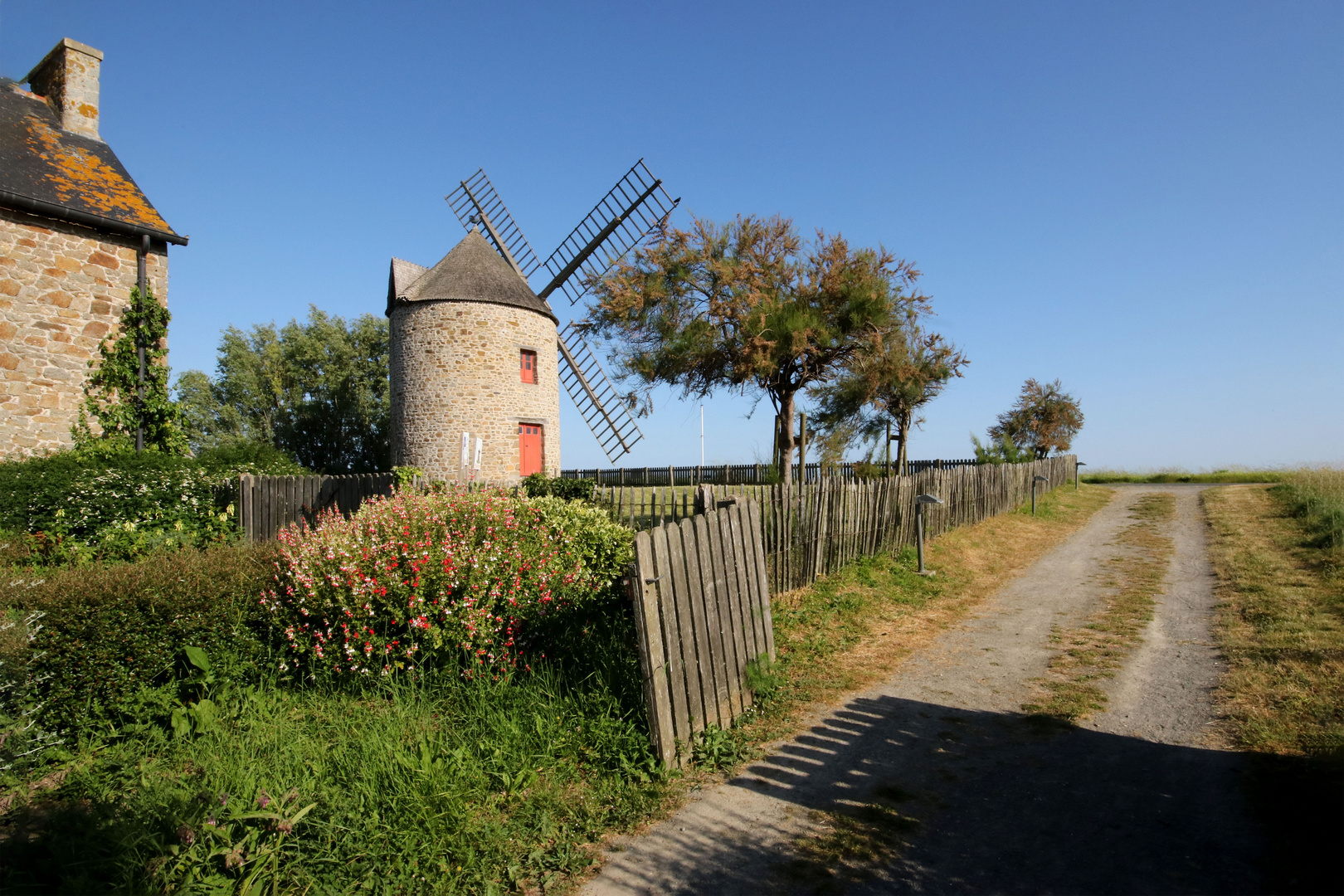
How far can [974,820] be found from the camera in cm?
370

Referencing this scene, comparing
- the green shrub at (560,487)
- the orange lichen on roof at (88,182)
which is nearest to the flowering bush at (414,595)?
the green shrub at (560,487)

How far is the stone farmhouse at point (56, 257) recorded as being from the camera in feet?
37.0

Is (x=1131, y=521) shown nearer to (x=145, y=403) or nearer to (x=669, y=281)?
(x=669, y=281)

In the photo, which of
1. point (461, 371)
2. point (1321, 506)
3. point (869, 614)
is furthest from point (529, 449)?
point (1321, 506)

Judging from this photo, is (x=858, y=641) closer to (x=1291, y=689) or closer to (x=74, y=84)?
(x=1291, y=689)

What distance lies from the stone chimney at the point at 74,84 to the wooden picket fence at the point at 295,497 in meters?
9.28

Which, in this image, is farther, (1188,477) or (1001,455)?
(1188,477)

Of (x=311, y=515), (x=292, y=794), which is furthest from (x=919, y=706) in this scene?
(x=311, y=515)

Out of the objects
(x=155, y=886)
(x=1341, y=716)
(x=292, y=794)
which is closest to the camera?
(x=155, y=886)

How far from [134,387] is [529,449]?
10691mm

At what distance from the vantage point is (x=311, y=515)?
34.6 feet

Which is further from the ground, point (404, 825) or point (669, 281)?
point (669, 281)

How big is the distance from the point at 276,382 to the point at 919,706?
111 ft

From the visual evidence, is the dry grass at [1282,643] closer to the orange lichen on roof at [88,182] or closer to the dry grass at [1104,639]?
the dry grass at [1104,639]
